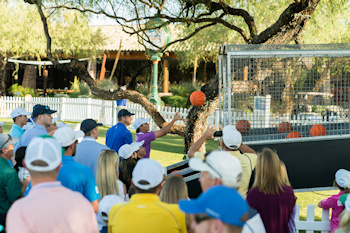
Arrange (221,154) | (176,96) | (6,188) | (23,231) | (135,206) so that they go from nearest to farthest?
(23,231)
(221,154)
(135,206)
(6,188)
(176,96)

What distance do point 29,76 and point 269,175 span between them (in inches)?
1272

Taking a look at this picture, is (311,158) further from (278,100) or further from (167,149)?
(167,149)

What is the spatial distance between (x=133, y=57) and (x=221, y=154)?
28.3 m

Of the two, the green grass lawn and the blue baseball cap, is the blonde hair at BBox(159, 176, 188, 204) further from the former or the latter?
the green grass lawn

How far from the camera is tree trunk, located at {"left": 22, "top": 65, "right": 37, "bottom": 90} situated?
3353 centimetres

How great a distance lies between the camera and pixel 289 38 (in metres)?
9.48

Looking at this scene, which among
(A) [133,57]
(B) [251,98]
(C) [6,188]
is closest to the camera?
(C) [6,188]

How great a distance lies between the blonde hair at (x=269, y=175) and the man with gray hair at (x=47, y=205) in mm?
1664

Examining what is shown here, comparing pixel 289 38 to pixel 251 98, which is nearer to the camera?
pixel 251 98

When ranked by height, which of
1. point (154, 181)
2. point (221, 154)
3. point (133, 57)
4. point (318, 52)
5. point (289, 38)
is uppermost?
point (133, 57)

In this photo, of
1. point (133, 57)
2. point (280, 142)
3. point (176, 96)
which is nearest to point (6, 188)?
point (280, 142)

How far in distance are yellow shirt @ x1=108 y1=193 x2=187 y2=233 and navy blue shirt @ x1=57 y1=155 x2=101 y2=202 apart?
106 centimetres

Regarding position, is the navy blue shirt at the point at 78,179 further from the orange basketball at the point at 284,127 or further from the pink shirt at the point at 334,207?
the orange basketball at the point at 284,127

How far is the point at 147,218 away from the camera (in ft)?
9.81
